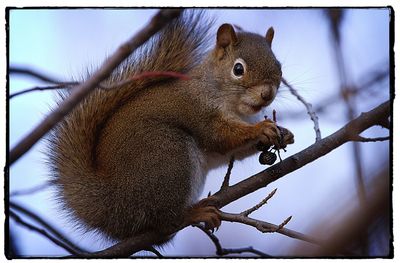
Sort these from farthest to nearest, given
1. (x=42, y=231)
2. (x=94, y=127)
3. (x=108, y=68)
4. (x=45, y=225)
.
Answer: (x=94, y=127), (x=45, y=225), (x=42, y=231), (x=108, y=68)

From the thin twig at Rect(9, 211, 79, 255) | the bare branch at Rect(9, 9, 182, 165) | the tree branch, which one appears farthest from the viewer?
the tree branch

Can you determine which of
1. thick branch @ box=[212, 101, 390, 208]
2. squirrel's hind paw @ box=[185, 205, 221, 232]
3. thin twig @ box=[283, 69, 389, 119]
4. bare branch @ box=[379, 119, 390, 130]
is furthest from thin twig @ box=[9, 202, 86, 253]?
bare branch @ box=[379, 119, 390, 130]

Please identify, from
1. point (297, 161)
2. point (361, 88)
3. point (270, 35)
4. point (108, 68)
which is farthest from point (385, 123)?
point (108, 68)

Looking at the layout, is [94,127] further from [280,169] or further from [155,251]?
[280,169]

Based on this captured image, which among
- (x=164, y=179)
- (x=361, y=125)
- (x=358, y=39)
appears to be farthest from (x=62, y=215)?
(x=358, y=39)

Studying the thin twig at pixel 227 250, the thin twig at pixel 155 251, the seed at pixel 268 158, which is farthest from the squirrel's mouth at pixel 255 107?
the thin twig at pixel 155 251

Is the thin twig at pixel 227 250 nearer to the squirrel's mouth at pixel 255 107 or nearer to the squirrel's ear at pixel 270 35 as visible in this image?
the squirrel's mouth at pixel 255 107

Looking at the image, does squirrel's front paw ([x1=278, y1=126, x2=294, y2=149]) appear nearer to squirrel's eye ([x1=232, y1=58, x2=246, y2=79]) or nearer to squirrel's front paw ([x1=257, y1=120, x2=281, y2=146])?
squirrel's front paw ([x1=257, y1=120, x2=281, y2=146])
